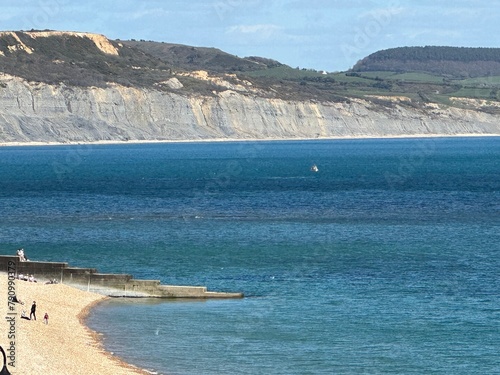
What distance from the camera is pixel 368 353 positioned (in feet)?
124

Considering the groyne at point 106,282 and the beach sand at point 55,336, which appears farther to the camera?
the groyne at point 106,282

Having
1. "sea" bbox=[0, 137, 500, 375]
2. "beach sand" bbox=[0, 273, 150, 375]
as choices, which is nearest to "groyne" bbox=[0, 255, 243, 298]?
"beach sand" bbox=[0, 273, 150, 375]

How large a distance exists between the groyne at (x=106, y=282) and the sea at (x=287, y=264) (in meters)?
0.69

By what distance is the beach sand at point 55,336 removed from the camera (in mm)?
33812

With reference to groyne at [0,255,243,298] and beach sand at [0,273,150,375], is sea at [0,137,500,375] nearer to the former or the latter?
groyne at [0,255,243,298]

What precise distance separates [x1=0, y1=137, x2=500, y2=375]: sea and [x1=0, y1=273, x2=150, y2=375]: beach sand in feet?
3.25

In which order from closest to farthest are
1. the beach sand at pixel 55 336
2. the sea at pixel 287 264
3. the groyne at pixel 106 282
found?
the beach sand at pixel 55 336 → the sea at pixel 287 264 → the groyne at pixel 106 282

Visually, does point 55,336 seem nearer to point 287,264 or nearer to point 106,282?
point 106,282

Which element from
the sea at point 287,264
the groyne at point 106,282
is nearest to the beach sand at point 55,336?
the groyne at point 106,282

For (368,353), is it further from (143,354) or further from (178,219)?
(178,219)

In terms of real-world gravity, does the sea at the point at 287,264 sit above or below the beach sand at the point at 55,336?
above

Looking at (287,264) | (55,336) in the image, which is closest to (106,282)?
(55,336)

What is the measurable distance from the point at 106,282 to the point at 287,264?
38.6ft

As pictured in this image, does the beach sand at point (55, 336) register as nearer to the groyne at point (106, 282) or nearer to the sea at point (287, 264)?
the groyne at point (106, 282)
